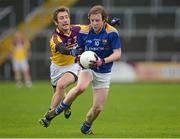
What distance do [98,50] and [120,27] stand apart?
2210cm

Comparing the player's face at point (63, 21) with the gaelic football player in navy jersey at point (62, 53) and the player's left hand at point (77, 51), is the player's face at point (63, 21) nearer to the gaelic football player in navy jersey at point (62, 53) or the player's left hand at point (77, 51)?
the gaelic football player in navy jersey at point (62, 53)

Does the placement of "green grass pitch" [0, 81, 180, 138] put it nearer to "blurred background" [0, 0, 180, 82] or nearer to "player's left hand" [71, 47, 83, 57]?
"player's left hand" [71, 47, 83, 57]

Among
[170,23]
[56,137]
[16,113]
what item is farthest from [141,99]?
[170,23]

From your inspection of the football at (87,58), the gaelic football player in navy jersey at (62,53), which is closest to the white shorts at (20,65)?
the gaelic football player in navy jersey at (62,53)

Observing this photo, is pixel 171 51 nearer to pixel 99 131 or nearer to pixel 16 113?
pixel 16 113

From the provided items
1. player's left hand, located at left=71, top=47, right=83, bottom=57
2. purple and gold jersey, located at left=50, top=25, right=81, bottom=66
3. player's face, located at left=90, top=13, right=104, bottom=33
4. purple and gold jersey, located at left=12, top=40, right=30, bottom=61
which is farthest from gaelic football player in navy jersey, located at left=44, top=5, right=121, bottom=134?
purple and gold jersey, located at left=12, top=40, right=30, bottom=61

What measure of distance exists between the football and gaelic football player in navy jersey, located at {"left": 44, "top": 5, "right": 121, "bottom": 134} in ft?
0.52

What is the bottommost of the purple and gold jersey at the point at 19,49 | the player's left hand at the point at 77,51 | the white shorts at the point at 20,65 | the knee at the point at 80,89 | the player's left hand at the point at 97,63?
the white shorts at the point at 20,65

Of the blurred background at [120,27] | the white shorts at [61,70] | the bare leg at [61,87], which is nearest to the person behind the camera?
the bare leg at [61,87]

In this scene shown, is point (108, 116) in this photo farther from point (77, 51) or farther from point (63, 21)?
point (77, 51)

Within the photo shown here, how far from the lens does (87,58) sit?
1161 centimetres

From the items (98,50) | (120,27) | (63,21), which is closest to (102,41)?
(98,50)

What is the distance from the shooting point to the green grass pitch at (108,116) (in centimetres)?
1243

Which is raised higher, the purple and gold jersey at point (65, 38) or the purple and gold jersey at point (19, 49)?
the purple and gold jersey at point (65, 38)
